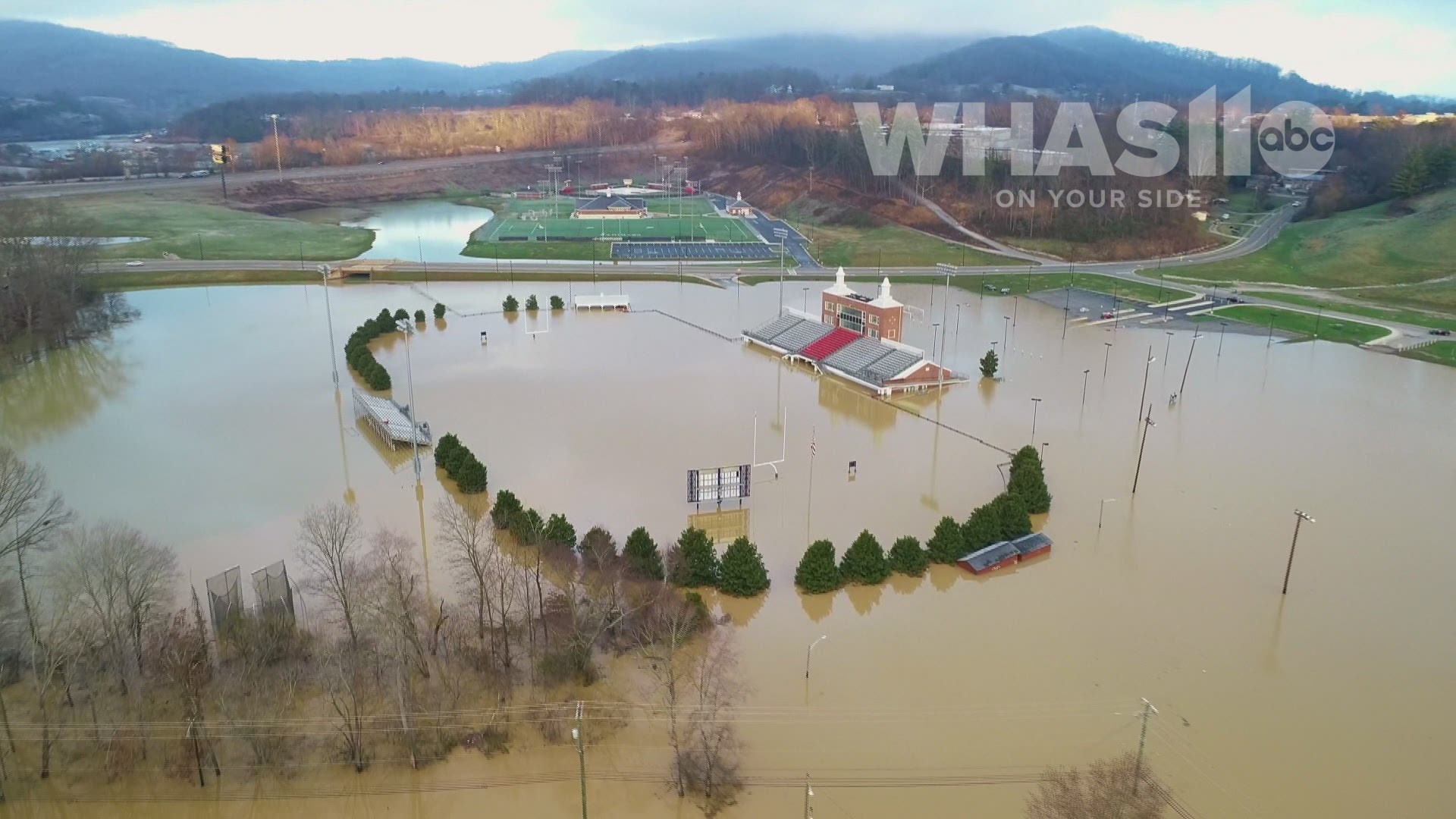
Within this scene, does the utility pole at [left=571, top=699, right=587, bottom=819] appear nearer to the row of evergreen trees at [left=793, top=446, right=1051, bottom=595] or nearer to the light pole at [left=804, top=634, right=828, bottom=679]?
the light pole at [left=804, top=634, right=828, bottom=679]

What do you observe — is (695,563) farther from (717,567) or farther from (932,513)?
(932,513)

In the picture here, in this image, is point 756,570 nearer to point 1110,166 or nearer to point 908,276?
point 908,276

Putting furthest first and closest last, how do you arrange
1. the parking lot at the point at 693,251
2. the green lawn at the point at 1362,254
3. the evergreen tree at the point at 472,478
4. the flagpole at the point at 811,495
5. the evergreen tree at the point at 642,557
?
1. the parking lot at the point at 693,251
2. the green lawn at the point at 1362,254
3. the evergreen tree at the point at 472,478
4. the flagpole at the point at 811,495
5. the evergreen tree at the point at 642,557

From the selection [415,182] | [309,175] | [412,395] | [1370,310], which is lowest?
[412,395]

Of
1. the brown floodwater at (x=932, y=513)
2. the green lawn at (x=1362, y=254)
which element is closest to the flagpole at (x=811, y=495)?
the brown floodwater at (x=932, y=513)

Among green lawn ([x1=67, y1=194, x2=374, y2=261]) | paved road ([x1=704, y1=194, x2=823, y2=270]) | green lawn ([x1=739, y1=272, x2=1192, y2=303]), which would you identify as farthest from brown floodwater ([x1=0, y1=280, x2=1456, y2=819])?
paved road ([x1=704, y1=194, x2=823, y2=270])

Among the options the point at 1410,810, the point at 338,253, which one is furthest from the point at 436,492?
the point at 338,253

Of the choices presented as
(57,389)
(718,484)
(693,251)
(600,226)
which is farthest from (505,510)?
(600,226)

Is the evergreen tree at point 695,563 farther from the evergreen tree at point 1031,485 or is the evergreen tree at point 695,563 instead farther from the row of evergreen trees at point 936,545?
the evergreen tree at point 1031,485
